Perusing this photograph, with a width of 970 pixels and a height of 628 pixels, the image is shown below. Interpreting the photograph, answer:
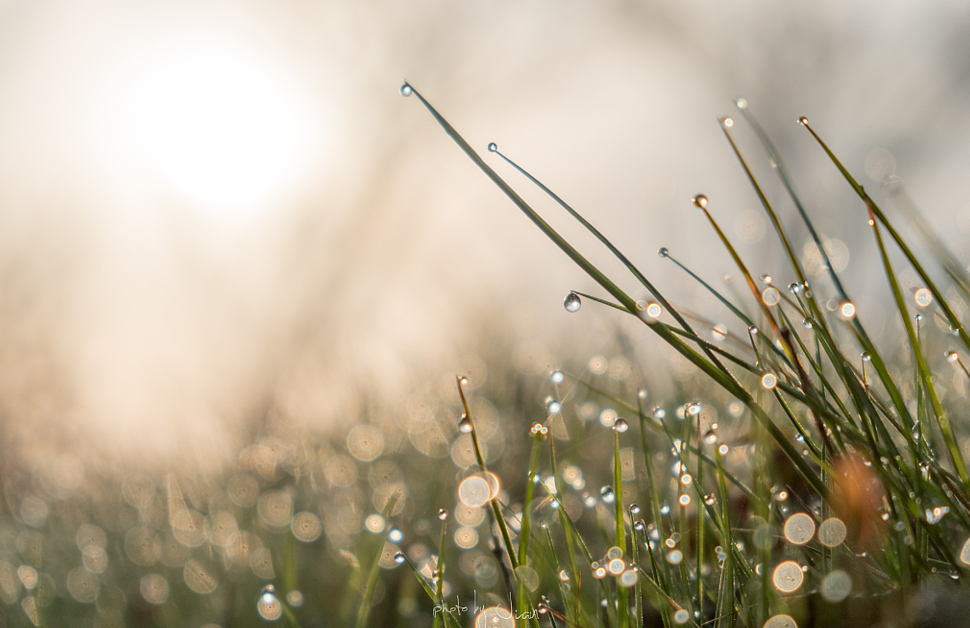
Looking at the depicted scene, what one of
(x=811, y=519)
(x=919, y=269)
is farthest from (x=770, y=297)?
(x=811, y=519)

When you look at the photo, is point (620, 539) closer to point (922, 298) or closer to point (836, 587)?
point (836, 587)

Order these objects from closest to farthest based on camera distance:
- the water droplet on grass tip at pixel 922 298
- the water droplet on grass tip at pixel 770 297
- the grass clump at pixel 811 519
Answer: the grass clump at pixel 811 519 < the water droplet on grass tip at pixel 770 297 < the water droplet on grass tip at pixel 922 298

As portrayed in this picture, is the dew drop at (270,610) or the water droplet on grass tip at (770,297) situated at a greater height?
the water droplet on grass tip at (770,297)

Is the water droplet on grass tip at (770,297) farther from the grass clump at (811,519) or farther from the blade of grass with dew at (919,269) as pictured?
the blade of grass with dew at (919,269)

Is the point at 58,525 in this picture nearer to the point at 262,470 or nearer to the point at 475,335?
the point at 262,470

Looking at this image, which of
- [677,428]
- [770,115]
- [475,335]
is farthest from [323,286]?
[770,115]

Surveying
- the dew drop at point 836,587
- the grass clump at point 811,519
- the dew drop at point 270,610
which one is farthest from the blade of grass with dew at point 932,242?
the dew drop at point 270,610

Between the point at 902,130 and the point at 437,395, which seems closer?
the point at 437,395

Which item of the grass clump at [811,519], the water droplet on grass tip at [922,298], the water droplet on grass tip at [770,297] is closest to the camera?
the grass clump at [811,519]

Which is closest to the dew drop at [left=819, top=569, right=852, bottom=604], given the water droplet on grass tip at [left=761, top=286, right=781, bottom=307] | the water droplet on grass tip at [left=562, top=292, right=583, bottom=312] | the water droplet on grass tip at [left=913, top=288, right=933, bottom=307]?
the water droplet on grass tip at [left=761, top=286, right=781, bottom=307]

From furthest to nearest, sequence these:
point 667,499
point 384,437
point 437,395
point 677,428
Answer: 1. point 437,395
2. point 384,437
3. point 677,428
4. point 667,499

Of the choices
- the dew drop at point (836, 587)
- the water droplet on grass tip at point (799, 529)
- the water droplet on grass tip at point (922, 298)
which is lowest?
the dew drop at point (836, 587)
